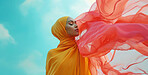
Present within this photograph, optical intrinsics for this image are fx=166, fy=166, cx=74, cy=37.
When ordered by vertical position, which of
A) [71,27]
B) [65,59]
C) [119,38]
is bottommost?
[119,38]

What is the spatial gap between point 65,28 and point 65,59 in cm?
44

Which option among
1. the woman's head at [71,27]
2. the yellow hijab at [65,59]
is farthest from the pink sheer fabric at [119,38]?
the woman's head at [71,27]

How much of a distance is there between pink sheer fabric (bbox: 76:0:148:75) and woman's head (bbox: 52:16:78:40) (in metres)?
0.36

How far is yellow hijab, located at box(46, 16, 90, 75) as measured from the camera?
1.72 metres

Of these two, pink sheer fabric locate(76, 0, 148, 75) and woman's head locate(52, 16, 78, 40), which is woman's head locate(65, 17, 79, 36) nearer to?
woman's head locate(52, 16, 78, 40)

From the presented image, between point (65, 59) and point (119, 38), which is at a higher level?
point (65, 59)

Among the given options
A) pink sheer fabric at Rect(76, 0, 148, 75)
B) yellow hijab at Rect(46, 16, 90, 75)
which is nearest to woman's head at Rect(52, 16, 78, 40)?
yellow hijab at Rect(46, 16, 90, 75)

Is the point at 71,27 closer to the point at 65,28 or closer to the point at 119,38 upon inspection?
the point at 65,28

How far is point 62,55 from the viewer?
184 centimetres

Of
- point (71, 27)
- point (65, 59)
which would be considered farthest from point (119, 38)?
point (71, 27)

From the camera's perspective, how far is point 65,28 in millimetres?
2035

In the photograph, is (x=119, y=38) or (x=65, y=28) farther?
(x=65, y=28)

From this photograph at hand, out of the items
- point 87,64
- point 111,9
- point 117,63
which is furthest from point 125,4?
point 87,64

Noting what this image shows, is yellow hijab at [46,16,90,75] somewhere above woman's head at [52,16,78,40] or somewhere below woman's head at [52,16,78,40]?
below
